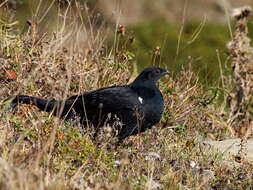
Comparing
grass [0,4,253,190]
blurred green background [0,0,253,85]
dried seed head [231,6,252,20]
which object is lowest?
blurred green background [0,0,253,85]

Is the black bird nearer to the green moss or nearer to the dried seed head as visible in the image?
the dried seed head

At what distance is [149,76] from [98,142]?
143 centimetres

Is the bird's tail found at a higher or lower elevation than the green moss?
higher

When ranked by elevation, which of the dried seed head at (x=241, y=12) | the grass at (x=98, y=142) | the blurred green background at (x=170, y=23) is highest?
the dried seed head at (x=241, y=12)

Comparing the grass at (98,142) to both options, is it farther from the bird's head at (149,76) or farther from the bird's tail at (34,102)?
the bird's head at (149,76)

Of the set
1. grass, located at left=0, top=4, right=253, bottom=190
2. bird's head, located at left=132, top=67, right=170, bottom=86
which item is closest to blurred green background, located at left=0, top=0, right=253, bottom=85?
grass, located at left=0, top=4, right=253, bottom=190

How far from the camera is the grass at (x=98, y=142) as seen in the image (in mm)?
5020

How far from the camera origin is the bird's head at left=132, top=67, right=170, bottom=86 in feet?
24.0

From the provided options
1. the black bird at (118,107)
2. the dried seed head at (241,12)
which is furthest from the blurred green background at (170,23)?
the black bird at (118,107)

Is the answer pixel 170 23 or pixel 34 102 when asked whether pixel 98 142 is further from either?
pixel 170 23

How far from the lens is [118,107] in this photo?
6.85 m

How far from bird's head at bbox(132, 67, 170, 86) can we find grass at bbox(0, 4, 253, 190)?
19.7 inches

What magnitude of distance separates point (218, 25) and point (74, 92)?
1168 cm

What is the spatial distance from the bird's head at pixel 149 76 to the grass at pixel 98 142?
1.64ft
